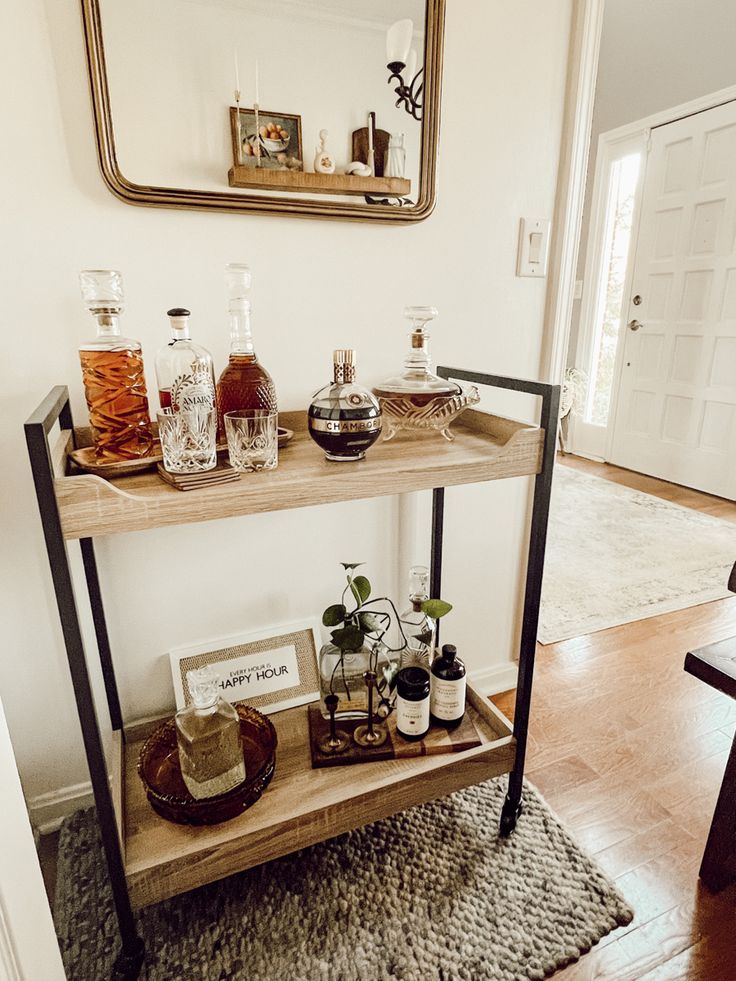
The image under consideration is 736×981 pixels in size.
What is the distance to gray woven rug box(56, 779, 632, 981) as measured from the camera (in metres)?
0.95

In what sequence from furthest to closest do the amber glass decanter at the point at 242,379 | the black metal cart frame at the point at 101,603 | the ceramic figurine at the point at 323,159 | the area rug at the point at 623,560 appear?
the area rug at the point at 623,560 → the ceramic figurine at the point at 323,159 → the amber glass decanter at the point at 242,379 → the black metal cart frame at the point at 101,603

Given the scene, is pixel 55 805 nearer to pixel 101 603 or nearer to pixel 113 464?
pixel 101 603

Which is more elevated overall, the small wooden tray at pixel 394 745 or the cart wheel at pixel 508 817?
the small wooden tray at pixel 394 745

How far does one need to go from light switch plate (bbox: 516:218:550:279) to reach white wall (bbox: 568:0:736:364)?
272cm

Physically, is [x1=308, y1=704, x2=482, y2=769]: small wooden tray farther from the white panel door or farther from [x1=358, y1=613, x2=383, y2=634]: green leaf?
the white panel door

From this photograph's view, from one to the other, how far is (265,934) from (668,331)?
361 cm

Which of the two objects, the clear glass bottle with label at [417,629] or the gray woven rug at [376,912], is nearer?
the gray woven rug at [376,912]

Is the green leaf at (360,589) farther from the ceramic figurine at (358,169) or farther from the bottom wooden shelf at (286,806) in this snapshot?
the ceramic figurine at (358,169)

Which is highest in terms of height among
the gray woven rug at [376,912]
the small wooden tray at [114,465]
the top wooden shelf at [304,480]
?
the small wooden tray at [114,465]

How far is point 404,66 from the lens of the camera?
1.06 metres

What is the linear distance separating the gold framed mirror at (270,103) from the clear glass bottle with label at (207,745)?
2.70 ft

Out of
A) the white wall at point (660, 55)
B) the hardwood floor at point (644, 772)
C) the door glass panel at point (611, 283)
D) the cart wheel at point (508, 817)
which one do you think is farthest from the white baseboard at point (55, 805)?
the white wall at point (660, 55)

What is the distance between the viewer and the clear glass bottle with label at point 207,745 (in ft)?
3.04

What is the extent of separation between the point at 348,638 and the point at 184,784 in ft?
1.23
